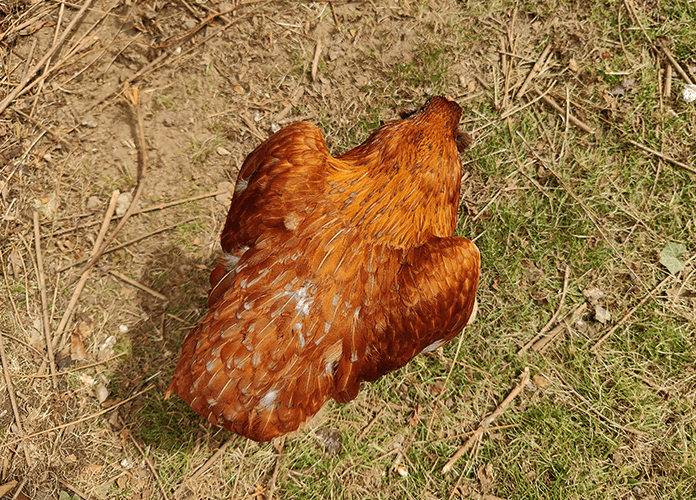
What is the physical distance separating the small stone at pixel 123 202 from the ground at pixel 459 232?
23mm

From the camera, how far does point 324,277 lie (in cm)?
202

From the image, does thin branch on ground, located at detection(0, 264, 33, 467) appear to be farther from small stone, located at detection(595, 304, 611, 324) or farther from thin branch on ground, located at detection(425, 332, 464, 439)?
small stone, located at detection(595, 304, 611, 324)

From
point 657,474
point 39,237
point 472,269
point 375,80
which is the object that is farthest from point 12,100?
point 657,474

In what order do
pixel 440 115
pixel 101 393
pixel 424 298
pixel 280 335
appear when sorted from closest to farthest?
pixel 280 335, pixel 424 298, pixel 440 115, pixel 101 393

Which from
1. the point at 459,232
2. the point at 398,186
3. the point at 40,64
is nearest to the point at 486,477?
the point at 459,232

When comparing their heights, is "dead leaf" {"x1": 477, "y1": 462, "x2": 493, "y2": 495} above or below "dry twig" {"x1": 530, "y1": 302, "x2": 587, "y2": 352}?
below

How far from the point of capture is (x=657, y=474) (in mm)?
3211

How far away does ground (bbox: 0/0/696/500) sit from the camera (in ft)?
10.3

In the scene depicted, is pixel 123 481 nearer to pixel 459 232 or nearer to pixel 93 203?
pixel 93 203

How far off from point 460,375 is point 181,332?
7.10ft

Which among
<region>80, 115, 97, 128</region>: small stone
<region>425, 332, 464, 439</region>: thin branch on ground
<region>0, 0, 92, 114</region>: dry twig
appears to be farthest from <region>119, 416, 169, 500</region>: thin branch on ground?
<region>0, 0, 92, 114</region>: dry twig

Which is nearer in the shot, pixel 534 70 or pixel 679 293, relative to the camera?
pixel 679 293

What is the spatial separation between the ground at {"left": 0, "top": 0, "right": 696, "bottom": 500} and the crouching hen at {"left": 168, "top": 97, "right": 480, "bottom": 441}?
119 centimetres

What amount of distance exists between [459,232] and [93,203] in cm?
290
